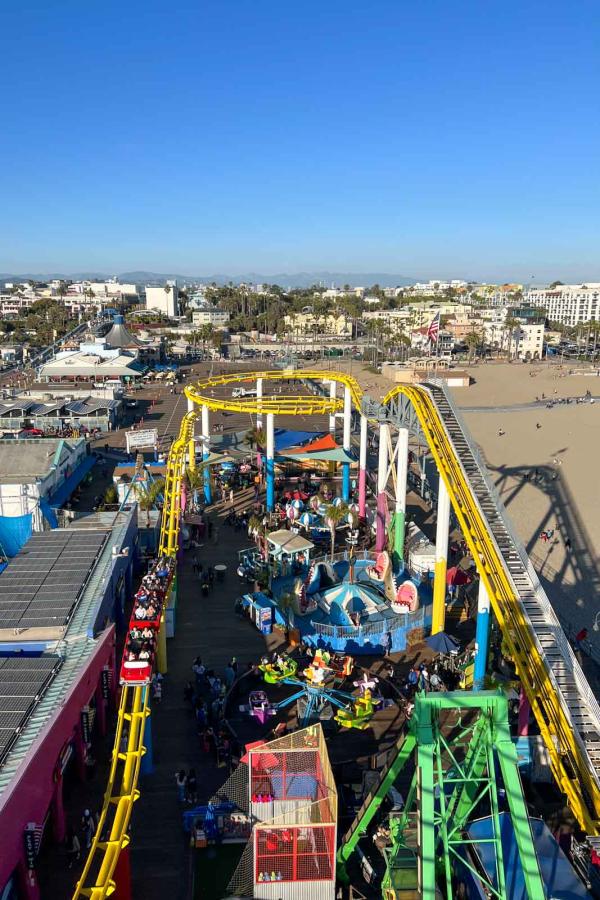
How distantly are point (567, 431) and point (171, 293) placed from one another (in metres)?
126

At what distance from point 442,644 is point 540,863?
25.9ft

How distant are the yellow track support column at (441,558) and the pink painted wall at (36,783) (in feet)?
33.0

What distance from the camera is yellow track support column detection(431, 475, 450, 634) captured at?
63.2ft

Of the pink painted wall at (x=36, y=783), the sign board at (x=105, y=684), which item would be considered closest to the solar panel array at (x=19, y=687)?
the pink painted wall at (x=36, y=783)

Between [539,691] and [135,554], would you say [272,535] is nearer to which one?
[135,554]

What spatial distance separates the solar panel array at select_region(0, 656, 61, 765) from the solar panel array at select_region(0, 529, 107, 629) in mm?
1614

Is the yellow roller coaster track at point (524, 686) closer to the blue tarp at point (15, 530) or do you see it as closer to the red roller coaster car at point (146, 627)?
the red roller coaster car at point (146, 627)

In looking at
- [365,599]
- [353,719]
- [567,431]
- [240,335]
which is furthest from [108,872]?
[240,335]

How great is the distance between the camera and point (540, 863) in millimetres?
10695

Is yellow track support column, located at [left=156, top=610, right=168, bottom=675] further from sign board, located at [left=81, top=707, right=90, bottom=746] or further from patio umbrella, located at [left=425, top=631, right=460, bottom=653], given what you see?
patio umbrella, located at [left=425, top=631, right=460, bottom=653]

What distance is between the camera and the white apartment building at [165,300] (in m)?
164

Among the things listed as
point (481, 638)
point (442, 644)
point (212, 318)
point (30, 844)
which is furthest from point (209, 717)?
point (212, 318)

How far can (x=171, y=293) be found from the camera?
6432 inches

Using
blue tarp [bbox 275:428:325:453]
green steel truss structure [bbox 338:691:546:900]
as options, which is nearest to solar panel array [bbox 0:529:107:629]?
green steel truss structure [bbox 338:691:546:900]
